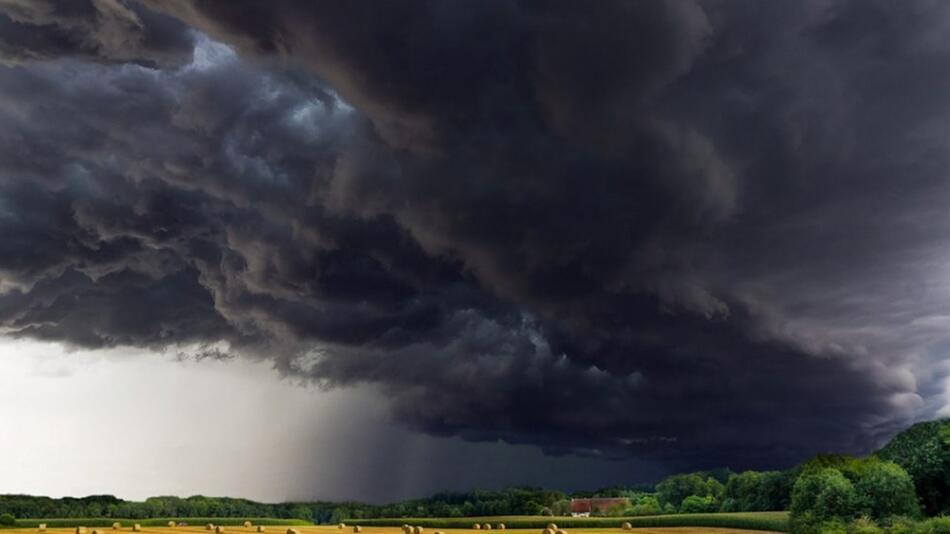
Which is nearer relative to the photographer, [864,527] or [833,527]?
[864,527]

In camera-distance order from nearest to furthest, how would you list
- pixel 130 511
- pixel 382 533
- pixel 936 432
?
pixel 382 533, pixel 936 432, pixel 130 511

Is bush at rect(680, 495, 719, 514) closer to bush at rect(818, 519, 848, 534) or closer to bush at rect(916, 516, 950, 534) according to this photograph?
bush at rect(818, 519, 848, 534)

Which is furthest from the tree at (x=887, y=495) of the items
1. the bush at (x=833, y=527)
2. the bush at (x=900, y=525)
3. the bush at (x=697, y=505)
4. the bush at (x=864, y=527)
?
the bush at (x=697, y=505)

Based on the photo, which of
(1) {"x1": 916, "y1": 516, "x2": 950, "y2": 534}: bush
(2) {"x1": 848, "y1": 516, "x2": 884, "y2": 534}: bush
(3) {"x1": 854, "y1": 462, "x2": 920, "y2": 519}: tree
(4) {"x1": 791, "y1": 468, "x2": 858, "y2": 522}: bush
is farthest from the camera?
(4) {"x1": 791, "y1": 468, "x2": 858, "y2": 522}: bush

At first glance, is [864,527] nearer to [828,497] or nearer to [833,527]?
[833,527]

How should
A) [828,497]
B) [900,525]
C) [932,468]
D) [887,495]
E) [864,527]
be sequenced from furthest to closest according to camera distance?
[932,468] < [828,497] < [887,495] < [864,527] < [900,525]

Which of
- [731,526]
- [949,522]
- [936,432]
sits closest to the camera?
[949,522]

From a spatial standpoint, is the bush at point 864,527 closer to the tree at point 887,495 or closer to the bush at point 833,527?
the bush at point 833,527

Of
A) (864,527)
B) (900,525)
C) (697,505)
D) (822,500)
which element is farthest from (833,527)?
(697,505)

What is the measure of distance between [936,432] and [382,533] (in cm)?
6439

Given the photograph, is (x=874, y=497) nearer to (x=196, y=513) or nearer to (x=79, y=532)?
(x=79, y=532)

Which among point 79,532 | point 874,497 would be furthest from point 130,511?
point 874,497

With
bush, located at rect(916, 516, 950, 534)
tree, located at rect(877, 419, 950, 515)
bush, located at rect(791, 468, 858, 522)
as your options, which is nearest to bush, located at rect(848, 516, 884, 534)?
bush, located at rect(791, 468, 858, 522)

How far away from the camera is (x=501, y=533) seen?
247 feet
